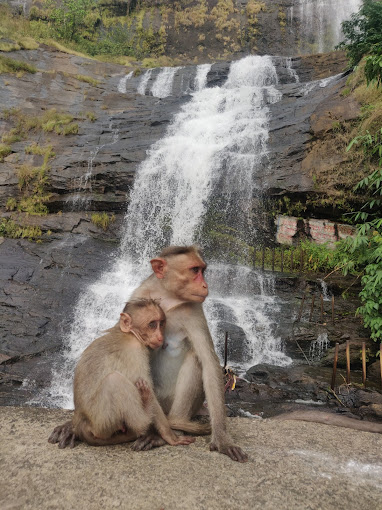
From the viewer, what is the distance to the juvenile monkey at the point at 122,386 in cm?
230

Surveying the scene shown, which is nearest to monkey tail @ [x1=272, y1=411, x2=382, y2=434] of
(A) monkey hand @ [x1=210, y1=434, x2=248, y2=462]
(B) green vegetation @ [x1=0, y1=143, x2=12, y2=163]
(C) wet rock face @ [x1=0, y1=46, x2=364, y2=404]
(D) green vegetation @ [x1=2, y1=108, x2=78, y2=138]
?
(A) monkey hand @ [x1=210, y1=434, x2=248, y2=462]

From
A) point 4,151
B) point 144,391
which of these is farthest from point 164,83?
point 144,391

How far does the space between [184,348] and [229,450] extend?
656mm

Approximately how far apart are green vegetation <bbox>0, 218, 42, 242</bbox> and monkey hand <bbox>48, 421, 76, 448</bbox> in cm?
973

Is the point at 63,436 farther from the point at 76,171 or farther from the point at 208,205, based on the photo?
the point at 76,171

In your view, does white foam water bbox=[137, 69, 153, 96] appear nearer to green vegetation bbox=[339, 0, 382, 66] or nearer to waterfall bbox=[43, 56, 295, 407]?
waterfall bbox=[43, 56, 295, 407]

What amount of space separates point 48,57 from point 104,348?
19.8 metres

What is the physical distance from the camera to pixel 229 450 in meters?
2.43

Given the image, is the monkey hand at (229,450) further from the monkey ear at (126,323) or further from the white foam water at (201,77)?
the white foam water at (201,77)

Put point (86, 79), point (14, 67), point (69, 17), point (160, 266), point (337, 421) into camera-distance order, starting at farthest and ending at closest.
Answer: point (69, 17), point (86, 79), point (14, 67), point (337, 421), point (160, 266)

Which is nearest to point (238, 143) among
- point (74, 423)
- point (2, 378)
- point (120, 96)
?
point (120, 96)

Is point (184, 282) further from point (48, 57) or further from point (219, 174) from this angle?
point (48, 57)

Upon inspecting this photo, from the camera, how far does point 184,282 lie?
106 inches

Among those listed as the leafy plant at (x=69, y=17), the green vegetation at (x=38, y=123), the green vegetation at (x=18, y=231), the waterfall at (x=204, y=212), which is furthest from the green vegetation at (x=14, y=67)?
the leafy plant at (x=69, y=17)
